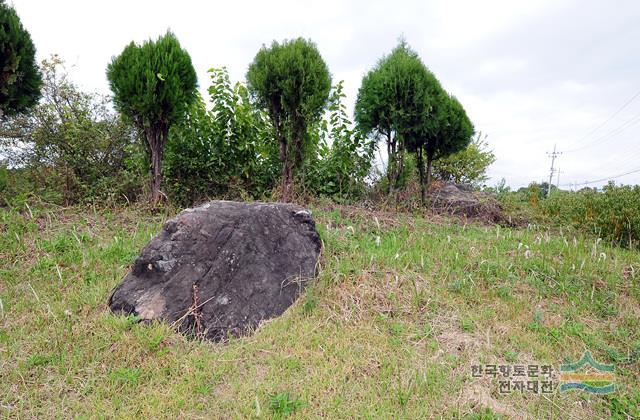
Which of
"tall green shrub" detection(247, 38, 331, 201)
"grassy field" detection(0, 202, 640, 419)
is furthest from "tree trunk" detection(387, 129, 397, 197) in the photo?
"grassy field" detection(0, 202, 640, 419)

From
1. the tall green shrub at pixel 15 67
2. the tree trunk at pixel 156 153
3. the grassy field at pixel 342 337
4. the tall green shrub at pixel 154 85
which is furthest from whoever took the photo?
the tree trunk at pixel 156 153

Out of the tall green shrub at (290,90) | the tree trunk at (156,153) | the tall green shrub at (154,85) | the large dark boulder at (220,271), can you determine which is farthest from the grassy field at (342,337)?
the tall green shrub at (290,90)

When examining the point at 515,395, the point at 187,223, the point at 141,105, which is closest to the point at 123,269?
the point at 187,223

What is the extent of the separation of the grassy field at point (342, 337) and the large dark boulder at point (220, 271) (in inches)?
5.7

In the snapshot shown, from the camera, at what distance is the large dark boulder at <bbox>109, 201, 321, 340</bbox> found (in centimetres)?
265

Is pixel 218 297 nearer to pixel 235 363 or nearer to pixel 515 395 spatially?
pixel 235 363

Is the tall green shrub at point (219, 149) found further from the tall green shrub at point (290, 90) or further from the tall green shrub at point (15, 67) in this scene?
the tall green shrub at point (15, 67)

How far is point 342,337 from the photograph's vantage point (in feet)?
8.34

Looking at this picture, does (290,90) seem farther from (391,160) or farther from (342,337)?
(342,337)

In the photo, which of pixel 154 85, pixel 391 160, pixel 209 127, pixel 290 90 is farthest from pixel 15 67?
pixel 391 160

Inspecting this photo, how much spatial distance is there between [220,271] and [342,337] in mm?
1147

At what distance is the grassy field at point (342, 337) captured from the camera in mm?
2020

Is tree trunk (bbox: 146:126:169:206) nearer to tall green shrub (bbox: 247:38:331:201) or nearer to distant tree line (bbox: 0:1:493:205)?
distant tree line (bbox: 0:1:493:205)

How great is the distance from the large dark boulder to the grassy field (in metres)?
0.14
